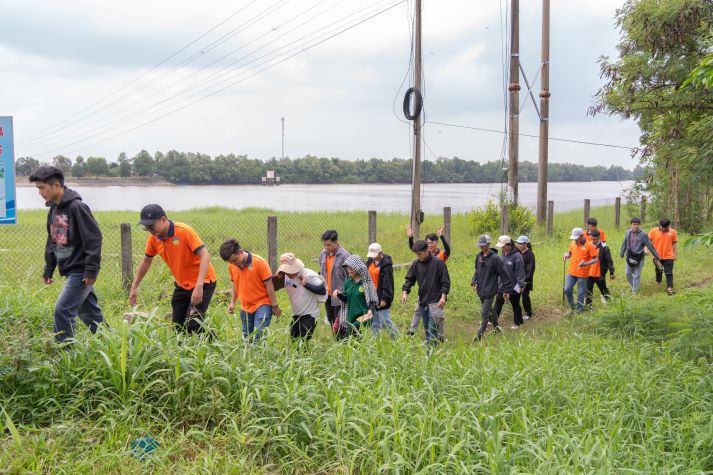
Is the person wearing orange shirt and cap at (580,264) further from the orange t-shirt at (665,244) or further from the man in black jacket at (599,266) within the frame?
the orange t-shirt at (665,244)

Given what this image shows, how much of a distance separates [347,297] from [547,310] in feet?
16.8

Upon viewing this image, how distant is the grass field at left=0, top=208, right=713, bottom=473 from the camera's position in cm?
383

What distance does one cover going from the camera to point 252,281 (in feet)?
21.3

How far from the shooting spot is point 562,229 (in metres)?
21.8

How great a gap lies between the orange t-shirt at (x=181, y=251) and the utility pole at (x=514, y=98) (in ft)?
42.0

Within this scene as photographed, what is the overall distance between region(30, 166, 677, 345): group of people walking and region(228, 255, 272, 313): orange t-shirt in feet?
0.03

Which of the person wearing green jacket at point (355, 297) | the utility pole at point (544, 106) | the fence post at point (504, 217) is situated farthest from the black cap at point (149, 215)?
the utility pole at point (544, 106)

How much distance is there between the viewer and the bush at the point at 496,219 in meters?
18.3

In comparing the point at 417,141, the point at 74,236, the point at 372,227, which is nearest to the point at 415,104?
the point at 417,141

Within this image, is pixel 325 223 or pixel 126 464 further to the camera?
pixel 325 223

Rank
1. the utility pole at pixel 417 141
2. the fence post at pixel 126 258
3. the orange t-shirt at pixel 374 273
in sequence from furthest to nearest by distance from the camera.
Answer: the utility pole at pixel 417 141 < the fence post at pixel 126 258 < the orange t-shirt at pixel 374 273

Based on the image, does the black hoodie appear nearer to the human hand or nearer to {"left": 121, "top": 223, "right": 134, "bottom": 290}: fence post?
the human hand

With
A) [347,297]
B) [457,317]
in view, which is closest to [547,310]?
[457,317]

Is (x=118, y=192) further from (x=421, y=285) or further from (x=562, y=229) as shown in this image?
(x=421, y=285)
